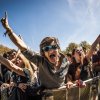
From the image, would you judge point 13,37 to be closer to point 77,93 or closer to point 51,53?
point 51,53

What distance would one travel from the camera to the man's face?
4.62m

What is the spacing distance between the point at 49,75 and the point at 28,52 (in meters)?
0.44

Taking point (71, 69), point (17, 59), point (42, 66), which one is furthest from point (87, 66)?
point (42, 66)

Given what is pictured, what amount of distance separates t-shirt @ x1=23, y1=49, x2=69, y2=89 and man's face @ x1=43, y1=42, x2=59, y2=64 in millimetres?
73

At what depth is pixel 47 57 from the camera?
4656 mm

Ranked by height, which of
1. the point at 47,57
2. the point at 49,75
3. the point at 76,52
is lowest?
the point at 49,75

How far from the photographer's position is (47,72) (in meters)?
4.50

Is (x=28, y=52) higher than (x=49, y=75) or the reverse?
higher

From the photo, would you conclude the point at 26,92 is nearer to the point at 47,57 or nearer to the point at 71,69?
the point at 47,57

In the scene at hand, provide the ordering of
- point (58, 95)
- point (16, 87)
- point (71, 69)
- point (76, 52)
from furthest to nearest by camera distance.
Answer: point (76, 52), point (71, 69), point (16, 87), point (58, 95)

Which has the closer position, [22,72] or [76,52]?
[22,72]

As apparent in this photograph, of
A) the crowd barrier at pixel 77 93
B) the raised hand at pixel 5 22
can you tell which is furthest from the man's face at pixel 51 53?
the raised hand at pixel 5 22

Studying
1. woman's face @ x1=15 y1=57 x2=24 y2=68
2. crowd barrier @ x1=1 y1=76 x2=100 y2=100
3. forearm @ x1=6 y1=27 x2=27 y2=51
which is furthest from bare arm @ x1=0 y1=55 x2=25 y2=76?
woman's face @ x1=15 y1=57 x2=24 y2=68

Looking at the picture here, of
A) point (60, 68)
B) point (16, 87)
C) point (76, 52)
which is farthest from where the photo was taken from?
point (76, 52)
